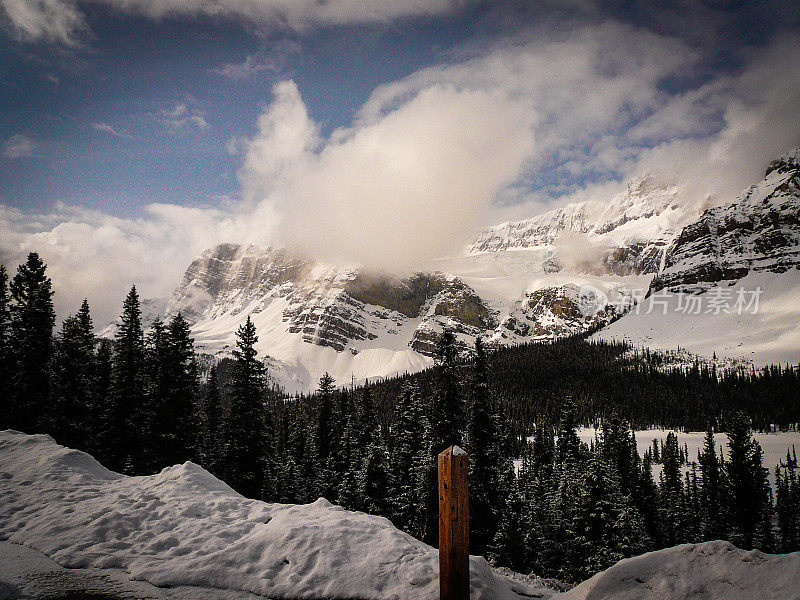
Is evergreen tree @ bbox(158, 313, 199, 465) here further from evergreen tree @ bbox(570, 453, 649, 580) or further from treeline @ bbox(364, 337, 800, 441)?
treeline @ bbox(364, 337, 800, 441)

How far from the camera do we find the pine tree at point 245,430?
24688mm

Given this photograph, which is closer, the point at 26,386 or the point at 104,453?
the point at 104,453

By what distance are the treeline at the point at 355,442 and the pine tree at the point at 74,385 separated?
0.09 m

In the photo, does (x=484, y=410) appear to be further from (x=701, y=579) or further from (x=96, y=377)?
(x=96, y=377)

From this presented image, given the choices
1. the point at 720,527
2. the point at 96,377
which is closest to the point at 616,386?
the point at 720,527

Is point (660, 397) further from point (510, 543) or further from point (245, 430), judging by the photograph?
point (245, 430)

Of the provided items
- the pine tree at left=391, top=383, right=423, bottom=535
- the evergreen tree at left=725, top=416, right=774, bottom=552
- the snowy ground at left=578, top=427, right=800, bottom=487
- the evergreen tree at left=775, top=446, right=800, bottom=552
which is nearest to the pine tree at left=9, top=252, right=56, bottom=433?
the pine tree at left=391, top=383, right=423, bottom=535

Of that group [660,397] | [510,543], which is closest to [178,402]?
[510,543]

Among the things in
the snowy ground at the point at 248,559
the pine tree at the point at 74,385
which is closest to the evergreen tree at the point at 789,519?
the snowy ground at the point at 248,559

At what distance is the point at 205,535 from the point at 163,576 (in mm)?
1590

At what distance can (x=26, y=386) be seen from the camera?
27.4m

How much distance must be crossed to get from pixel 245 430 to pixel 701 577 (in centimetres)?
2429

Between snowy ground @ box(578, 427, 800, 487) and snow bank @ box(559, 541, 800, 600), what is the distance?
4408 inches

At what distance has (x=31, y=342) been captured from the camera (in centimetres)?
2811
